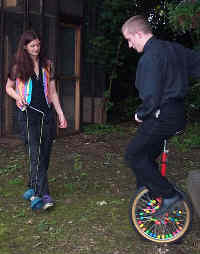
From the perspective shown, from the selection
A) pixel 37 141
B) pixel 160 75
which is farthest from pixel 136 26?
pixel 37 141

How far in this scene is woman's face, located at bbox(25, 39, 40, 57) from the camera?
511 cm

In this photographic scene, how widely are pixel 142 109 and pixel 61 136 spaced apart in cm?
542

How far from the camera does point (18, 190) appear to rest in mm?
6117

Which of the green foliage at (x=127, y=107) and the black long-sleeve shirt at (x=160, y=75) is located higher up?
the black long-sleeve shirt at (x=160, y=75)

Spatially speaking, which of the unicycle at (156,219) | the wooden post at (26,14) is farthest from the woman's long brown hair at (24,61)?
the wooden post at (26,14)

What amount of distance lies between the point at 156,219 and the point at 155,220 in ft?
0.07

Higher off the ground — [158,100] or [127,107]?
[158,100]

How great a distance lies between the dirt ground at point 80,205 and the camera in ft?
14.4

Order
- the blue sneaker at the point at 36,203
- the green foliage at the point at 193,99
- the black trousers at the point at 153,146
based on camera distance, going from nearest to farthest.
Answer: the black trousers at the point at 153,146 < the blue sneaker at the point at 36,203 < the green foliage at the point at 193,99

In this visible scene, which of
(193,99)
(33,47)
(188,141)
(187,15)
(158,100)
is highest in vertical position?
(187,15)

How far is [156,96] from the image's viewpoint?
12.8 feet

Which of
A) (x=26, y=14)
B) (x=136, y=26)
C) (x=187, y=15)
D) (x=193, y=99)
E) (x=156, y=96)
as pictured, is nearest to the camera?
(x=156, y=96)

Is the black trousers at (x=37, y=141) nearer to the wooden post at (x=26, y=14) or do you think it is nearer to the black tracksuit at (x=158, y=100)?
the black tracksuit at (x=158, y=100)

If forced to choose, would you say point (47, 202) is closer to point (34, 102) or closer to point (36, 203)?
point (36, 203)
